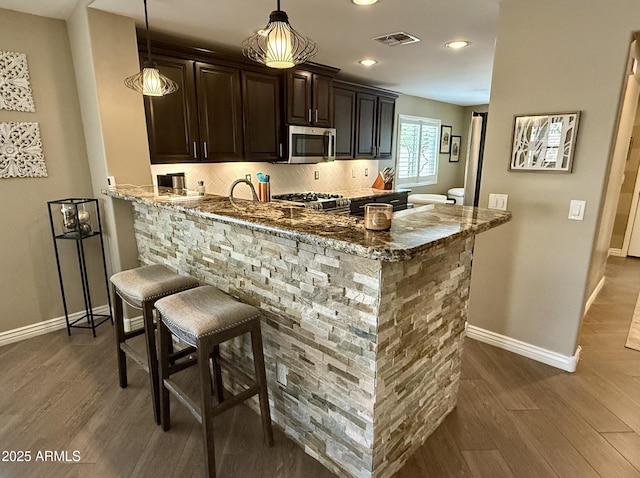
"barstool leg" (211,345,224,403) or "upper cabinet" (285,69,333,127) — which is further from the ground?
"upper cabinet" (285,69,333,127)

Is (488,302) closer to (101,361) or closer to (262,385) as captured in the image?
(262,385)

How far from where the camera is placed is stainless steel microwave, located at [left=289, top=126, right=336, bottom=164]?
3963 mm

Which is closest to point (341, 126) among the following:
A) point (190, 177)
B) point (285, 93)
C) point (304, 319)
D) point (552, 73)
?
point (285, 93)

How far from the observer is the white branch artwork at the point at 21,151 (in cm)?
257

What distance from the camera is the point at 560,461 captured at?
1749 mm

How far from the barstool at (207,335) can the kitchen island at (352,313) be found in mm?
134

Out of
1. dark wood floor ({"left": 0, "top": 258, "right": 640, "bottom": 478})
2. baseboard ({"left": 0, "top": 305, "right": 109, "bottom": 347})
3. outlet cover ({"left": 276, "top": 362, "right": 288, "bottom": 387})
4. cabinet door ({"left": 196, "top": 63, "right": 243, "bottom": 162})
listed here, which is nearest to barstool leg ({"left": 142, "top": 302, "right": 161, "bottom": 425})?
dark wood floor ({"left": 0, "top": 258, "right": 640, "bottom": 478})

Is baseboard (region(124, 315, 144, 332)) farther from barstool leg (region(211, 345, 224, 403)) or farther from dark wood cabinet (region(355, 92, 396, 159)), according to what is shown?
dark wood cabinet (region(355, 92, 396, 159))

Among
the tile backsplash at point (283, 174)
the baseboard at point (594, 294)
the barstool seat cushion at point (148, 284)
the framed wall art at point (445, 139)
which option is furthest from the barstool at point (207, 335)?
the framed wall art at point (445, 139)

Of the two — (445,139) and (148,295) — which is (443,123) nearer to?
(445,139)

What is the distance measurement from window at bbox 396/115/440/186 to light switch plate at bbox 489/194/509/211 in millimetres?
3783

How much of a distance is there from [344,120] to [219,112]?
6.19 feet

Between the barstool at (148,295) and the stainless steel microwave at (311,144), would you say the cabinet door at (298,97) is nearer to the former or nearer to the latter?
the stainless steel microwave at (311,144)

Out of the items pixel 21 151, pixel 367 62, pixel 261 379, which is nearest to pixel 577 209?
pixel 261 379
